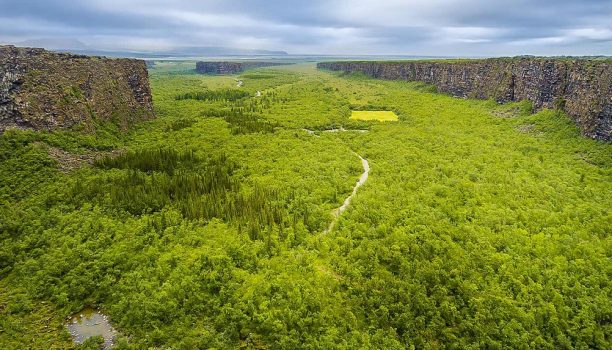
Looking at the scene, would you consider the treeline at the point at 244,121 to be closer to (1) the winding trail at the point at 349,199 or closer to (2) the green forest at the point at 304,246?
(2) the green forest at the point at 304,246

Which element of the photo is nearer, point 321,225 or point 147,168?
point 321,225

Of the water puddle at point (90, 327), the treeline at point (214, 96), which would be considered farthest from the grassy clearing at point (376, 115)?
the water puddle at point (90, 327)

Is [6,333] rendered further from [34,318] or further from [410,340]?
[410,340]

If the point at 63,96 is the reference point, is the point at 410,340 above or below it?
below

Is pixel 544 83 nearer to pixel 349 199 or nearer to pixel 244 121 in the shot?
pixel 349 199

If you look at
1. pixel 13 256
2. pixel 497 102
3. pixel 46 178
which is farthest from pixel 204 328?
pixel 497 102

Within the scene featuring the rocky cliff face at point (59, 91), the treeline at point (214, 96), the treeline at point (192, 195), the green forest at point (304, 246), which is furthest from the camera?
the treeline at point (214, 96)
